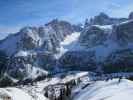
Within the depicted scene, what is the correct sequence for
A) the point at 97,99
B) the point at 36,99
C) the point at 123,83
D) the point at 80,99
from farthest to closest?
the point at 36,99 → the point at 123,83 → the point at 80,99 → the point at 97,99

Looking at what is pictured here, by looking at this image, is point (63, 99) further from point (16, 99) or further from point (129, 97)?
point (129, 97)

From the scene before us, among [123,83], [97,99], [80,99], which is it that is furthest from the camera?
[123,83]

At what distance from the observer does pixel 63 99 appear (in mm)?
180875

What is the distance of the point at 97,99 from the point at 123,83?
3660 cm

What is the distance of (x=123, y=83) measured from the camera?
146 m

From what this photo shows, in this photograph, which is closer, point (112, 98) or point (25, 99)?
point (112, 98)

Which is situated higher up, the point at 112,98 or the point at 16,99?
the point at 112,98

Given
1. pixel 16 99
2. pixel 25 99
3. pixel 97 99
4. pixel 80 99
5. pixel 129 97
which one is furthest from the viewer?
pixel 25 99

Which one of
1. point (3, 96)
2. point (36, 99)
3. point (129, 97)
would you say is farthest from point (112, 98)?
point (36, 99)

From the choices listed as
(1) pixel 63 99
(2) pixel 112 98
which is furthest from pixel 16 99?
(2) pixel 112 98

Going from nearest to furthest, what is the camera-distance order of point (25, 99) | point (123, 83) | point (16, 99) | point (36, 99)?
point (123, 83)
point (16, 99)
point (25, 99)
point (36, 99)

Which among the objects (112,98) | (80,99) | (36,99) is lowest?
(36,99)

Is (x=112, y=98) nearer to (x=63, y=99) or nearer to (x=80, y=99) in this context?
(x=80, y=99)

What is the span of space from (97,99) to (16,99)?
192 ft
